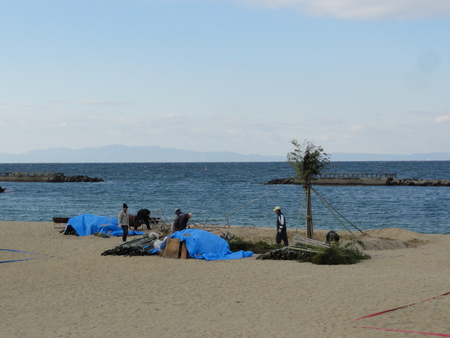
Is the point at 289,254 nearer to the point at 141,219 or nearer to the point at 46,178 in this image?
the point at 141,219

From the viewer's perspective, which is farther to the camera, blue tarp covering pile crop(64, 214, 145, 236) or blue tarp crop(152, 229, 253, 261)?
blue tarp covering pile crop(64, 214, 145, 236)

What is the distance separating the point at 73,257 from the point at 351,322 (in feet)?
36.3

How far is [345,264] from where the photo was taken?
51.1ft

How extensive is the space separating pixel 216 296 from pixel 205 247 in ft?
17.7

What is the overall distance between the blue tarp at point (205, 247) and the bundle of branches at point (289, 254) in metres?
1.00

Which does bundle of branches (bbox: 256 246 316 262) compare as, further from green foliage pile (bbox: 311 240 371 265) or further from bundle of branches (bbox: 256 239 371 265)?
green foliage pile (bbox: 311 240 371 265)

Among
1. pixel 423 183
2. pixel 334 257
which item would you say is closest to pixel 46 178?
pixel 423 183

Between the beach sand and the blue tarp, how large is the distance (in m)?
0.60

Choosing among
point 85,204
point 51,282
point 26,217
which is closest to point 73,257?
point 51,282

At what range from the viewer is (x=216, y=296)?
11.5m

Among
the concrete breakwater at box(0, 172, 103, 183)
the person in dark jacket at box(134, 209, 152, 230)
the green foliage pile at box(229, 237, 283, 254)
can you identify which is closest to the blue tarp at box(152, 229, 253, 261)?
the green foliage pile at box(229, 237, 283, 254)

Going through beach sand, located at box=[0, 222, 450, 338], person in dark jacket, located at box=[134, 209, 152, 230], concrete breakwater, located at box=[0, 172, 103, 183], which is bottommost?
beach sand, located at box=[0, 222, 450, 338]

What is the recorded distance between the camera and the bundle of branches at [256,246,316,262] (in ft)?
52.8

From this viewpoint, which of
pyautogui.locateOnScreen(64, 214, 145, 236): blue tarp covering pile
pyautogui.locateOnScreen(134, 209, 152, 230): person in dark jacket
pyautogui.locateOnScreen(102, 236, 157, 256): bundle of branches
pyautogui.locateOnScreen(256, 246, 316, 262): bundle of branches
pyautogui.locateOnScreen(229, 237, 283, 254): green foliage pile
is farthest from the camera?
pyautogui.locateOnScreen(134, 209, 152, 230): person in dark jacket
